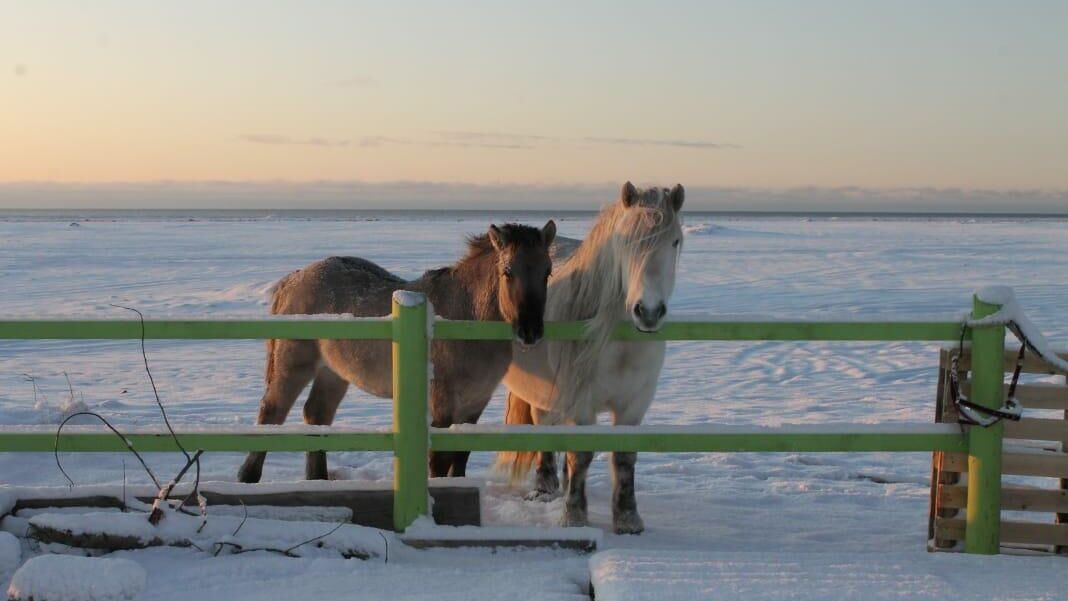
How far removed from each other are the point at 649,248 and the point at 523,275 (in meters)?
0.68

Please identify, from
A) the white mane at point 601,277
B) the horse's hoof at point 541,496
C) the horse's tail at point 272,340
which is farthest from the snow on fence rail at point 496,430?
the horse's tail at point 272,340

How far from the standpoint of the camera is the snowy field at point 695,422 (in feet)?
12.5

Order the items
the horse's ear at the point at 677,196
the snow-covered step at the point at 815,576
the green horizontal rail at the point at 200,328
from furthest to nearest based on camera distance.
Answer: the horse's ear at the point at 677,196, the green horizontal rail at the point at 200,328, the snow-covered step at the point at 815,576

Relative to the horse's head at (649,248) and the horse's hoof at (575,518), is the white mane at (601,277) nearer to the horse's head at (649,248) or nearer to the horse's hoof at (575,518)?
the horse's head at (649,248)

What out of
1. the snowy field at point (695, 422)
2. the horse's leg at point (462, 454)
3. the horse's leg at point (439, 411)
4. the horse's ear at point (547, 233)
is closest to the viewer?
the snowy field at point (695, 422)

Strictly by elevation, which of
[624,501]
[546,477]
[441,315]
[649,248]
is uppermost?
[649,248]

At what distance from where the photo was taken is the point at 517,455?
579cm

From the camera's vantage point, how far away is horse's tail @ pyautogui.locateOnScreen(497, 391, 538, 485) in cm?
582

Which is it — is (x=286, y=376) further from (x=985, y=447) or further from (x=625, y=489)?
(x=985, y=447)

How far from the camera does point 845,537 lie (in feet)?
16.5

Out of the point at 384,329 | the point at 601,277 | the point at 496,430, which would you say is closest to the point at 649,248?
the point at 601,277

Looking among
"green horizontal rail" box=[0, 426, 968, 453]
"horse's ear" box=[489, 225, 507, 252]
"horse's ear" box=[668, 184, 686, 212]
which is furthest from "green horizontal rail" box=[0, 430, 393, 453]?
"horse's ear" box=[668, 184, 686, 212]

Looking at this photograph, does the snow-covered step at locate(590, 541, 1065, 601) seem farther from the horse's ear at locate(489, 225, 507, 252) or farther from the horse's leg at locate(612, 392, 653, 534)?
the horse's ear at locate(489, 225, 507, 252)

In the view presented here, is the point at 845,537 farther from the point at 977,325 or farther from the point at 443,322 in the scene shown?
the point at 443,322
